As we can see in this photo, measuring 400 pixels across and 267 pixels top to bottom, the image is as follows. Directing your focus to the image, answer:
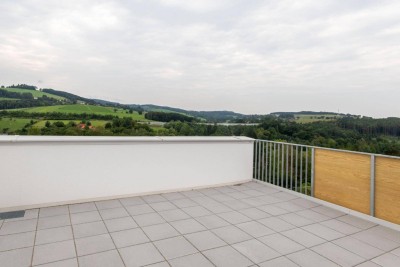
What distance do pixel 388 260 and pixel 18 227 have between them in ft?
12.3

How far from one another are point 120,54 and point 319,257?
830 cm

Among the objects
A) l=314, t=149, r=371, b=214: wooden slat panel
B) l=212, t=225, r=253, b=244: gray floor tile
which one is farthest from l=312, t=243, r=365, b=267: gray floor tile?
l=314, t=149, r=371, b=214: wooden slat panel

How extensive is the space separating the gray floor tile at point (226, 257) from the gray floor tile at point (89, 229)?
122 cm

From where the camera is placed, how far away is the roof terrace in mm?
2193

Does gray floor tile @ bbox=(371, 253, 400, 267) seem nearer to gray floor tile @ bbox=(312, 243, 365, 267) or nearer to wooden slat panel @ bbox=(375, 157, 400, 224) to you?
gray floor tile @ bbox=(312, 243, 365, 267)

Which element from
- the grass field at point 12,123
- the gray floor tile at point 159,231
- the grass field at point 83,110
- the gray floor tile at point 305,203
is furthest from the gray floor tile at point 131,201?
the grass field at point 83,110

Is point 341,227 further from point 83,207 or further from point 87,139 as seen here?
point 87,139

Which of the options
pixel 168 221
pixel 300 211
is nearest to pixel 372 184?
pixel 300 211

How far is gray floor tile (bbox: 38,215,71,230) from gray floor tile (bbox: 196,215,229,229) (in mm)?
1589

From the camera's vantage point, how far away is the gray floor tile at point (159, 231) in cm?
256

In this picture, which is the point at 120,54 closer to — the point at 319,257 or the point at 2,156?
the point at 2,156

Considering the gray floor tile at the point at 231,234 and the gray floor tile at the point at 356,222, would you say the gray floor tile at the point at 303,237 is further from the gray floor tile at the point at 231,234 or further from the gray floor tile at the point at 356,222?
the gray floor tile at the point at 356,222

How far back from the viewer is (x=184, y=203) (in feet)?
12.1

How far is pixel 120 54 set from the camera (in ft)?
27.7
